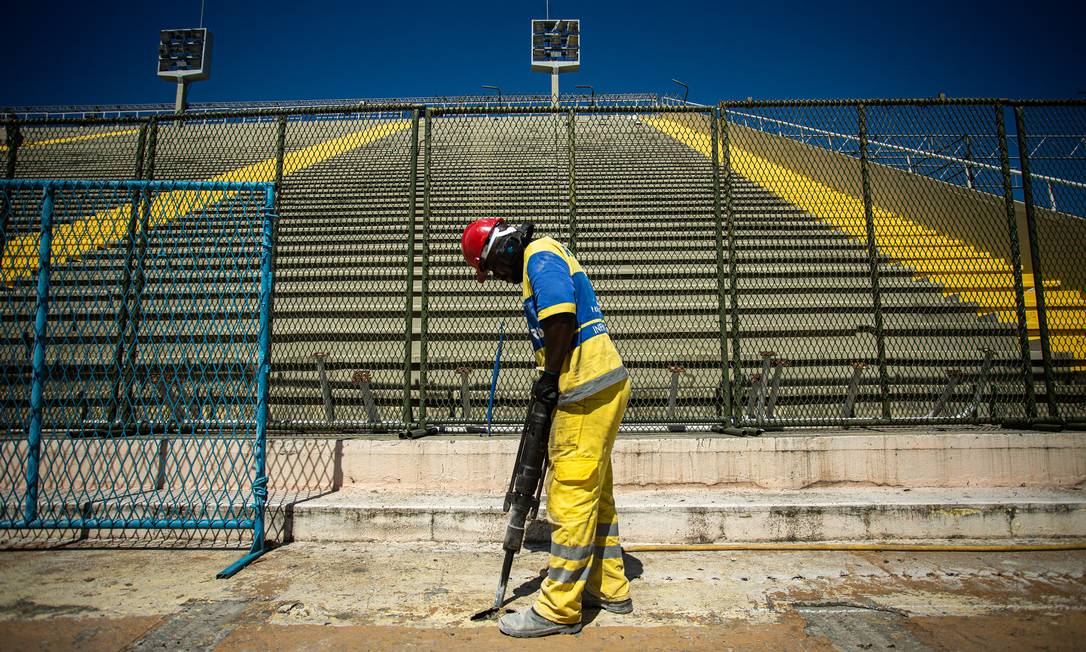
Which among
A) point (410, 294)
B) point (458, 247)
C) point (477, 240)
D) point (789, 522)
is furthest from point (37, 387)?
point (458, 247)

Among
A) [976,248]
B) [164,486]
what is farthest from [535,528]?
[976,248]

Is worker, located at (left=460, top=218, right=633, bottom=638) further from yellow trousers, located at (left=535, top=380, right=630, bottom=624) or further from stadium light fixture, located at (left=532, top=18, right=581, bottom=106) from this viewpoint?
stadium light fixture, located at (left=532, top=18, right=581, bottom=106)

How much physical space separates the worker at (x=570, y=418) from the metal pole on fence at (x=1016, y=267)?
3.93m

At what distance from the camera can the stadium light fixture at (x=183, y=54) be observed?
28.3m

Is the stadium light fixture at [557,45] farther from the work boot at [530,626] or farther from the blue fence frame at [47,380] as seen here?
the work boot at [530,626]

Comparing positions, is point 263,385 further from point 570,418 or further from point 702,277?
point 702,277

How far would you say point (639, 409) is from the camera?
196 inches

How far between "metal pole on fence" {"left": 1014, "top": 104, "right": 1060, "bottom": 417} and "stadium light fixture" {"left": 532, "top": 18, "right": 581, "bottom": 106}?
87.1 feet

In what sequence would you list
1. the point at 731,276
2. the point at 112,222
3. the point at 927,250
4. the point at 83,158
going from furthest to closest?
the point at 83,158, the point at 927,250, the point at 112,222, the point at 731,276

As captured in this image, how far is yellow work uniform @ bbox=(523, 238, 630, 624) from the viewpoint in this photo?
2.55m

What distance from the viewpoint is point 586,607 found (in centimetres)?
286

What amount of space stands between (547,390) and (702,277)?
610 cm

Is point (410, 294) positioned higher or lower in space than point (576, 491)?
higher

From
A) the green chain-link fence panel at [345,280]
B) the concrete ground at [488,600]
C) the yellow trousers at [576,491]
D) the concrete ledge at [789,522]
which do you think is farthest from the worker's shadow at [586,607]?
the green chain-link fence panel at [345,280]
